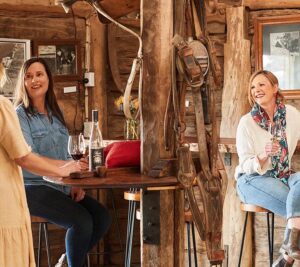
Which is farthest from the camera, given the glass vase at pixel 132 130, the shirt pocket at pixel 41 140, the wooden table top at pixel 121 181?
the glass vase at pixel 132 130

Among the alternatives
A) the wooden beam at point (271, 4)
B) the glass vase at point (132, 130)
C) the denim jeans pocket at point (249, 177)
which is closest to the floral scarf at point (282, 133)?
the denim jeans pocket at point (249, 177)

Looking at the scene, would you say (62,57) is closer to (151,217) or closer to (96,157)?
(96,157)

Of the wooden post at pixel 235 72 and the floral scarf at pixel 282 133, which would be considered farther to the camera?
the wooden post at pixel 235 72

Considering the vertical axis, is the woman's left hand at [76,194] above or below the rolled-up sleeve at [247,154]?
below

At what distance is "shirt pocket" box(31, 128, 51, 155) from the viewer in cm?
388

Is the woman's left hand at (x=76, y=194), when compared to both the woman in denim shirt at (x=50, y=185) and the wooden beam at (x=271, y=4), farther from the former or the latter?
the wooden beam at (x=271, y=4)

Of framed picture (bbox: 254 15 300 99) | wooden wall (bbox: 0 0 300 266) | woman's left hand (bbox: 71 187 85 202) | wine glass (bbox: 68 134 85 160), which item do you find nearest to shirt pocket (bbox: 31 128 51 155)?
woman's left hand (bbox: 71 187 85 202)

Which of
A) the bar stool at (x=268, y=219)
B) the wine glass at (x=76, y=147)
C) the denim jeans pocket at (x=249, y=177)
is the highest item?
the wine glass at (x=76, y=147)

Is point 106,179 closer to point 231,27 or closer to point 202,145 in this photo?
point 202,145

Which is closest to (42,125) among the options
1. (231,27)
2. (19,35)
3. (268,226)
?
(268,226)

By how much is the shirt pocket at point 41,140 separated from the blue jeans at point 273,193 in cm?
117

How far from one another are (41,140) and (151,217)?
4.11 ft

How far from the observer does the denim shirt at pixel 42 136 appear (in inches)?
152

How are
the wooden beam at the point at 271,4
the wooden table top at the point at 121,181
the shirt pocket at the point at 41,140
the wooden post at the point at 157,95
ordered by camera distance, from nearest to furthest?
the wooden table top at the point at 121,181, the wooden post at the point at 157,95, the shirt pocket at the point at 41,140, the wooden beam at the point at 271,4
